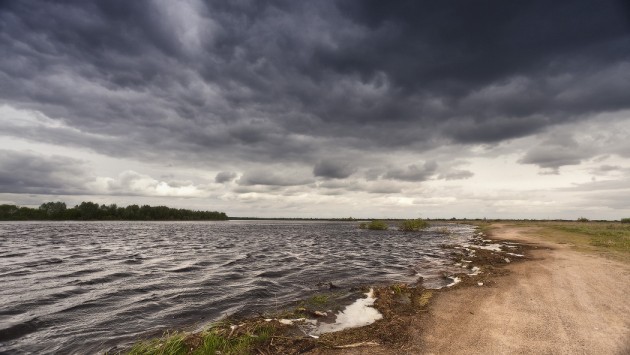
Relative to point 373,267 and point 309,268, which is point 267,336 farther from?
point 373,267

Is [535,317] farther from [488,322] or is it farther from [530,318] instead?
[488,322]

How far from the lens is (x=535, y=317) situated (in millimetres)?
10461

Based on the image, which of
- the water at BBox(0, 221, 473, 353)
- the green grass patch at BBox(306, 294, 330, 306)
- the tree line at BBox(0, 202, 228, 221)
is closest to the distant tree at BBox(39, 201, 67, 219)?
the tree line at BBox(0, 202, 228, 221)

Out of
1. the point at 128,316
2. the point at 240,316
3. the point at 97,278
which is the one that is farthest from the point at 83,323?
the point at 97,278

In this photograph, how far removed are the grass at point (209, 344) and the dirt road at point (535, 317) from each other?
169 inches

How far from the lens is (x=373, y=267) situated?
2438cm

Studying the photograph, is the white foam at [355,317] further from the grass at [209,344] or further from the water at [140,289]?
the water at [140,289]

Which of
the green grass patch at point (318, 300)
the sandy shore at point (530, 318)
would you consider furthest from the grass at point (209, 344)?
the green grass patch at point (318, 300)

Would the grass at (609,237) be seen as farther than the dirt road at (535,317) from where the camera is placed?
Yes

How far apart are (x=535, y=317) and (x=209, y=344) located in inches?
412

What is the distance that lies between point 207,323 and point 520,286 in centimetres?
1449

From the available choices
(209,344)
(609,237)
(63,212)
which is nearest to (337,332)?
(209,344)

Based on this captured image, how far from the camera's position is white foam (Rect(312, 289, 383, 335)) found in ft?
34.7

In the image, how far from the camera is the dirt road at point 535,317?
820cm
